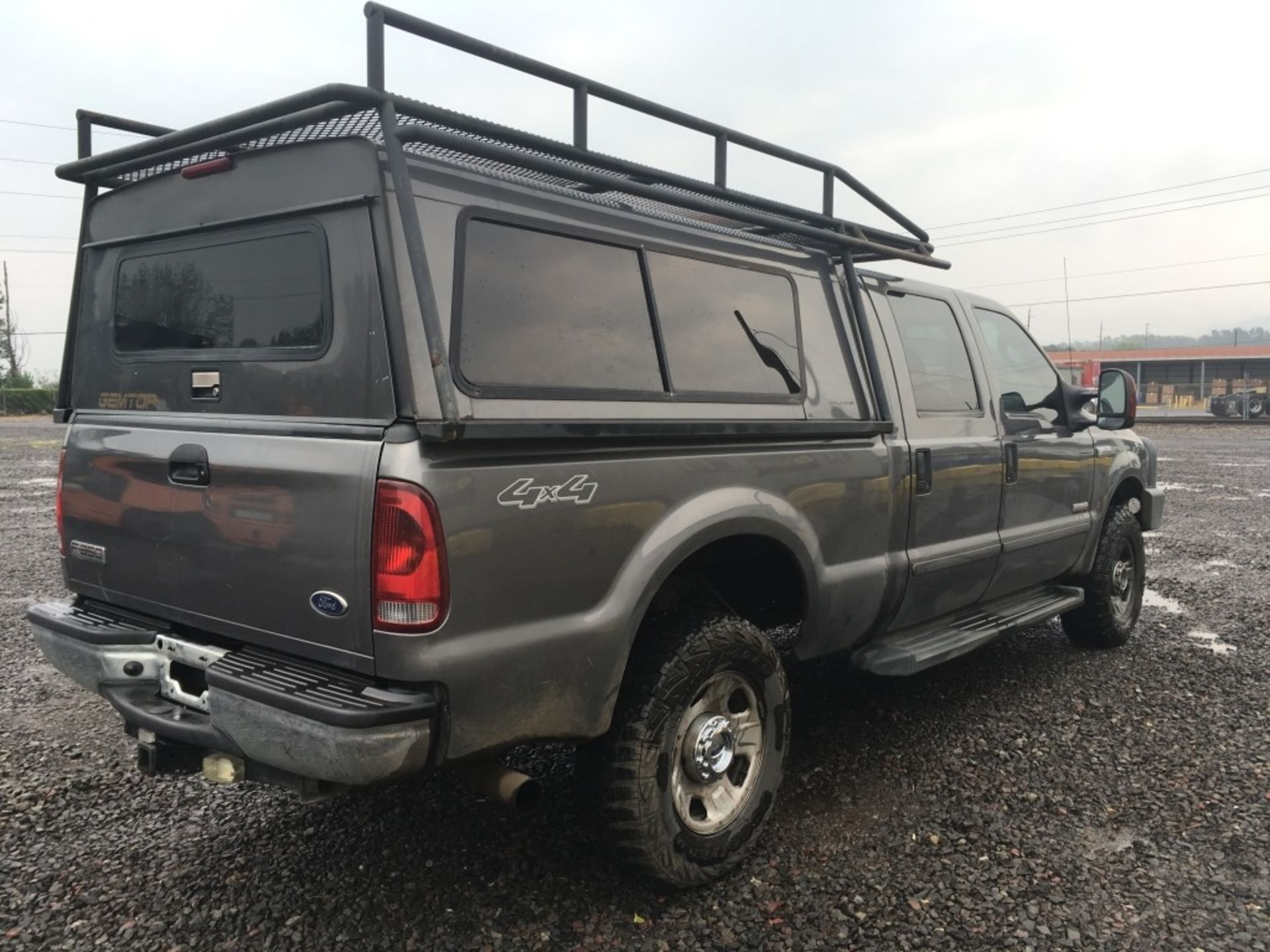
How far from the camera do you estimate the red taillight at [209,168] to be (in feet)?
9.17

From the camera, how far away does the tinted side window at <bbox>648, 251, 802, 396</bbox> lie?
3094 mm

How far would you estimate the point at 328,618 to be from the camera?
2385mm

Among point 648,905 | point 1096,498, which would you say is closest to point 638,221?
point 648,905

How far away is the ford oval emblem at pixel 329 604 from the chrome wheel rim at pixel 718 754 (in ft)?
3.53

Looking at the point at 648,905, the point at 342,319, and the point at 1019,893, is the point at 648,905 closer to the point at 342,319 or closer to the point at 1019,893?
the point at 1019,893

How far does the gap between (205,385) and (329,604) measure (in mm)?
925

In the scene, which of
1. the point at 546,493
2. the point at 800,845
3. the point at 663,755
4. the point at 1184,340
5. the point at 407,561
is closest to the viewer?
the point at 407,561

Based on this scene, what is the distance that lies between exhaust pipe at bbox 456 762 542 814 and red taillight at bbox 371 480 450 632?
532 millimetres

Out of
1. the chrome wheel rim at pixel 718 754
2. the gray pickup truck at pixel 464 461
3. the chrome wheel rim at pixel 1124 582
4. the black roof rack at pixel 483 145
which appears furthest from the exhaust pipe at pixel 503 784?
the chrome wheel rim at pixel 1124 582

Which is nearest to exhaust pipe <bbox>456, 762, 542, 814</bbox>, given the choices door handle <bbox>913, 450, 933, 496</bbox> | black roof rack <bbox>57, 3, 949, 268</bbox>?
black roof rack <bbox>57, 3, 949, 268</bbox>

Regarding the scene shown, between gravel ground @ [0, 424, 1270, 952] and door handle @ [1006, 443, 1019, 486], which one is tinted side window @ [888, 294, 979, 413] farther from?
gravel ground @ [0, 424, 1270, 952]

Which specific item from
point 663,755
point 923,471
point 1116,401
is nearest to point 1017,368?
point 1116,401

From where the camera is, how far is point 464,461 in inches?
91.9

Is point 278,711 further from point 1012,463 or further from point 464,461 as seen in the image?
point 1012,463
